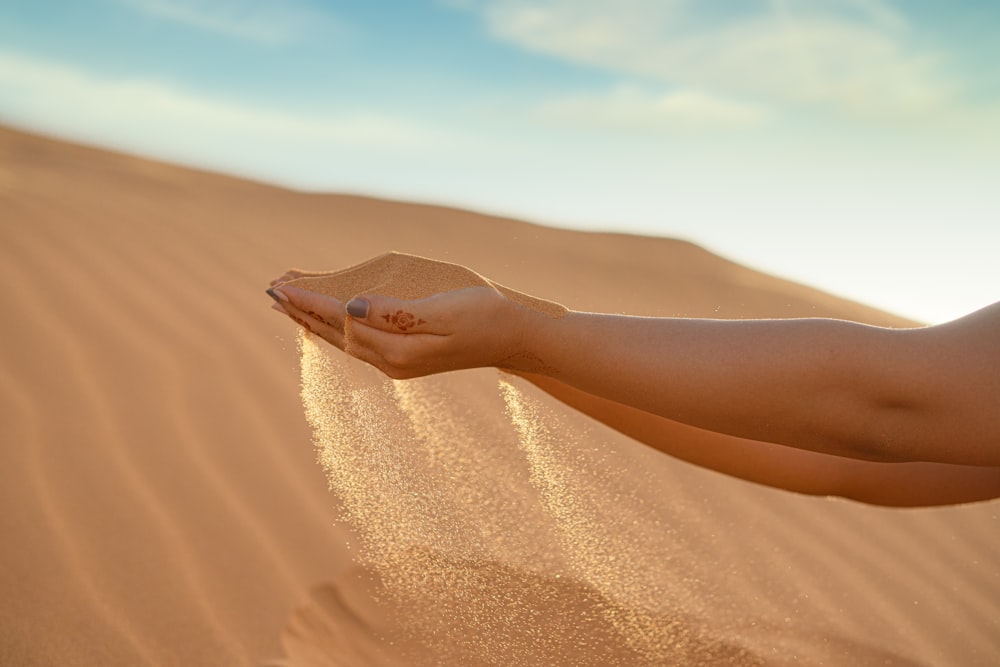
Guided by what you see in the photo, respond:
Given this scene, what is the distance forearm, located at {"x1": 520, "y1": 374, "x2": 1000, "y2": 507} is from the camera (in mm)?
1989

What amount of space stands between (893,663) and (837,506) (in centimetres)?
122

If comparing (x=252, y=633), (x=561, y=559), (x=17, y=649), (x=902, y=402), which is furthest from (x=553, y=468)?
(x=902, y=402)

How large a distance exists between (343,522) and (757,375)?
189 cm

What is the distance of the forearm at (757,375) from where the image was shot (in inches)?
50.8

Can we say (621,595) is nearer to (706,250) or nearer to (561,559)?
(561,559)

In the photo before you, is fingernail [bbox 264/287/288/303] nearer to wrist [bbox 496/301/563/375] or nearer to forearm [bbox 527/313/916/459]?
wrist [bbox 496/301/563/375]

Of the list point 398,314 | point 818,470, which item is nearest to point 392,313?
point 398,314

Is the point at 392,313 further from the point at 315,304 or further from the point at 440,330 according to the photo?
the point at 315,304

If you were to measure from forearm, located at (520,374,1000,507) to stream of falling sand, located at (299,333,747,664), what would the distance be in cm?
40

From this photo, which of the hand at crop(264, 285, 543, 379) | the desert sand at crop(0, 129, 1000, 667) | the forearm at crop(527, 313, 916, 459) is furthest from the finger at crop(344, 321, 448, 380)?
the desert sand at crop(0, 129, 1000, 667)

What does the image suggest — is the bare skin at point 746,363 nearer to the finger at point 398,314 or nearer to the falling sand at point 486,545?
the finger at point 398,314

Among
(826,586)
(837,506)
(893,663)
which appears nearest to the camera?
(893,663)

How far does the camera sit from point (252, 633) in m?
2.30

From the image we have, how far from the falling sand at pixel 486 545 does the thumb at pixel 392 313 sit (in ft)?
1.48
